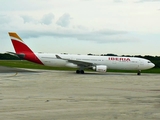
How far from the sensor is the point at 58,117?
33.0 feet

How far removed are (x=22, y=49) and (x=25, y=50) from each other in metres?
0.40

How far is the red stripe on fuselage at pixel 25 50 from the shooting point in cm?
4197

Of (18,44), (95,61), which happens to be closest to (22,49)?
(18,44)

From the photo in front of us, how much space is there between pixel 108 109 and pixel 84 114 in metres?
1.50

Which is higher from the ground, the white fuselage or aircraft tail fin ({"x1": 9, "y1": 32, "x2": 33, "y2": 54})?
aircraft tail fin ({"x1": 9, "y1": 32, "x2": 33, "y2": 54})

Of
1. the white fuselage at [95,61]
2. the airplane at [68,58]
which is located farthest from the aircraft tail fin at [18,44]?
the white fuselage at [95,61]

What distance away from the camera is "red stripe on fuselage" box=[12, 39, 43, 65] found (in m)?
42.0

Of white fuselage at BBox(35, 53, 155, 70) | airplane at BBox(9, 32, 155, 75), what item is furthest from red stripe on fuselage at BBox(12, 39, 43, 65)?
white fuselage at BBox(35, 53, 155, 70)

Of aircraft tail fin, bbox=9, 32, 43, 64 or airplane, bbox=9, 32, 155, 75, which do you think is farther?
aircraft tail fin, bbox=9, 32, 43, 64

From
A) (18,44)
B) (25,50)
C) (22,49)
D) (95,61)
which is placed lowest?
(95,61)

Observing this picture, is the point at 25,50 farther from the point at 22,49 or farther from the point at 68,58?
the point at 68,58

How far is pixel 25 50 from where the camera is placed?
139ft

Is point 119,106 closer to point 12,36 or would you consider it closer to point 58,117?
point 58,117

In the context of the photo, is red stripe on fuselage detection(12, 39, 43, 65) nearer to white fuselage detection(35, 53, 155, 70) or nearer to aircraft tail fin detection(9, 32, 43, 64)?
aircraft tail fin detection(9, 32, 43, 64)
